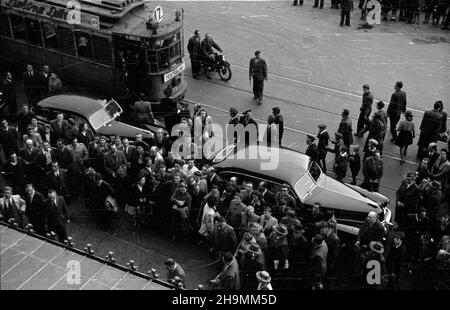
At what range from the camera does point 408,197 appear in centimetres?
1338

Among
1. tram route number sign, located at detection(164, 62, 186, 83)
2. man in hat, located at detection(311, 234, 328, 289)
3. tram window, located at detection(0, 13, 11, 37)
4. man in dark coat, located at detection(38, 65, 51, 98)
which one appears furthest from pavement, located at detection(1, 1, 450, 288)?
tram window, located at detection(0, 13, 11, 37)

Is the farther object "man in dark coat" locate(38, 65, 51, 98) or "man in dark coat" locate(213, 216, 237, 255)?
"man in dark coat" locate(38, 65, 51, 98)

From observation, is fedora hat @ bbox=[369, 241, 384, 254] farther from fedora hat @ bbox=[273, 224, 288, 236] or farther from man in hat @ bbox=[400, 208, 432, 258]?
fedora hat @ bbox=[273, 224, 288, 236]

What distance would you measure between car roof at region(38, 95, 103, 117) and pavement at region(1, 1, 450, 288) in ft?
8.39

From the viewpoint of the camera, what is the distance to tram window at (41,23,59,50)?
749 inches

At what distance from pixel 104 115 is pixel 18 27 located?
5464 mm

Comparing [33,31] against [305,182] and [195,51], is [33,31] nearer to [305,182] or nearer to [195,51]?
[195,51]

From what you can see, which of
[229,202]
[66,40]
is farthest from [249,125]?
[66,40]

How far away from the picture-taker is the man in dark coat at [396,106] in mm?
17141

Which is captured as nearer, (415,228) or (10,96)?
(415,228)

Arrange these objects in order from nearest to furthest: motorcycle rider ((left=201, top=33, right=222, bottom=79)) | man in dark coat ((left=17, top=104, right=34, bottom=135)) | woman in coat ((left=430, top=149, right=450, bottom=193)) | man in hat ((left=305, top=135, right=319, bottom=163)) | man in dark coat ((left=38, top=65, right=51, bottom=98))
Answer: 1. woman in coat ((left=430, top=149, right=450, bottom=193))
2. man in hat ((left=305, top=135, right=319, bottom=163))
3. man in dark coat ((left=17, top=104, right=34, bottom=135))
4. man in dark coat ((left=38, top=65, right=51, bottom=98))
5. motorcycle rider ((left=201, top=33, right=222, bottom=79))

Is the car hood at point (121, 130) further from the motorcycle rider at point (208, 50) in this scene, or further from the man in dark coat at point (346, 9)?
the man in dark coat at point (346, 9)

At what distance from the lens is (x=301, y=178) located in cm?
1340
